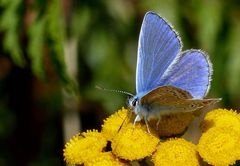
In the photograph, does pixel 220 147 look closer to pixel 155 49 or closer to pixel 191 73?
pixel 191 73

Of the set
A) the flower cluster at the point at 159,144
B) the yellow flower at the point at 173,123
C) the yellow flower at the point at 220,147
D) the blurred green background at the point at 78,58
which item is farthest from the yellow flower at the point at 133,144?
the blurred green background at the point at 78,58

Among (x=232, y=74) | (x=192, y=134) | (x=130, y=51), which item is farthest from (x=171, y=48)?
(x=192, y=134)

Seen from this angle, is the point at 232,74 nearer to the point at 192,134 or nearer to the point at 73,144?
the point at 192,134

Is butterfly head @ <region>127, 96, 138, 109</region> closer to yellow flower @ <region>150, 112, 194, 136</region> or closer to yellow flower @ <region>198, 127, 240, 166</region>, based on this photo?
yellow flower @ <region>150, 112, 194, 136</region>

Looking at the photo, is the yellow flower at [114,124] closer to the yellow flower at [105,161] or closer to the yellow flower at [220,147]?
the yellow flower at [105,161]

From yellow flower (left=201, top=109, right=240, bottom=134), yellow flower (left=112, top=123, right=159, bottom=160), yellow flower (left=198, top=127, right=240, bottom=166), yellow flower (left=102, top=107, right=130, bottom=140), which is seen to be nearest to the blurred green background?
yellow flower (left=102, top=107, right=130, bottom=140)

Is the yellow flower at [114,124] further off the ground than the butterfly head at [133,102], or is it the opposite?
the butterfly head at [133,102]

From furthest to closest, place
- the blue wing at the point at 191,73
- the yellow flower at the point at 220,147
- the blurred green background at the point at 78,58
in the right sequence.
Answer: the blurred green background at the point at 78,58 → the blue wing at the point at 191,73 → the yellow flower at the point at 220,147
